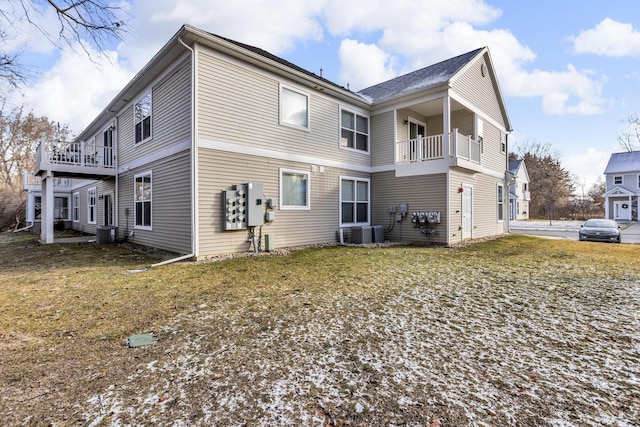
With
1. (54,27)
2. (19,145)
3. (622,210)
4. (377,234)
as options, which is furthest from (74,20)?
(622,210)

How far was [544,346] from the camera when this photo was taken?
3.15 m

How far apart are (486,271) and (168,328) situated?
6476 mm

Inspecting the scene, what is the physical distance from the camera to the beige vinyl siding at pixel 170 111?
8.09m

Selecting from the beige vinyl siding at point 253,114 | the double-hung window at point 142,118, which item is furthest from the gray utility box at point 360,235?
the double-hung window at point 142,118

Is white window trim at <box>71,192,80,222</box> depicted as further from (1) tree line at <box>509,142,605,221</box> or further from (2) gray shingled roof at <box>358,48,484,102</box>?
(1) tree line at <box>509,142,605,221</box>

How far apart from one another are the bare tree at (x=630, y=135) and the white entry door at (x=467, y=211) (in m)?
37.2

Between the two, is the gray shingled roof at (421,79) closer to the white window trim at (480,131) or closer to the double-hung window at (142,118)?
the white window trim at (480,131)

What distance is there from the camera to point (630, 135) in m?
35.6

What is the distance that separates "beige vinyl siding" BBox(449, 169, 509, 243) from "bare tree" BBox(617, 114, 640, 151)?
3213 centimetres

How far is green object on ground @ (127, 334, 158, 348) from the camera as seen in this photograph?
10.5 ft

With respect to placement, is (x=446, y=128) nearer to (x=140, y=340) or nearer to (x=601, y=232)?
(x=601, y=232)

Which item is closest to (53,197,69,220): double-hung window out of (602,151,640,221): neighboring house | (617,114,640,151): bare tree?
(602,151,640,221): neighboring house

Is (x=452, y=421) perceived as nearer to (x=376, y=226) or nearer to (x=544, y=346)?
(x=544, y=346)

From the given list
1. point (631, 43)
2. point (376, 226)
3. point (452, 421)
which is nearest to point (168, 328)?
point (452, 421)
